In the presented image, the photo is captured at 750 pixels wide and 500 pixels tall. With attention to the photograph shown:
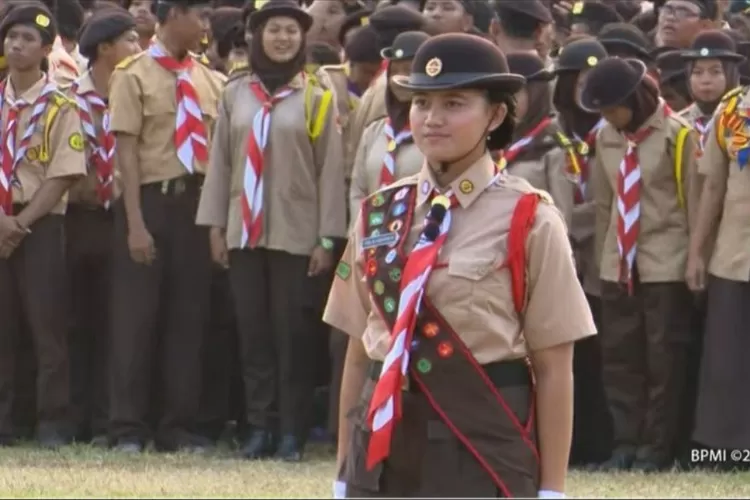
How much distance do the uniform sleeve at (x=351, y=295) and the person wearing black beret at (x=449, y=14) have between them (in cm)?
692

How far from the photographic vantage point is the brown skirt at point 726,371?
412 inches

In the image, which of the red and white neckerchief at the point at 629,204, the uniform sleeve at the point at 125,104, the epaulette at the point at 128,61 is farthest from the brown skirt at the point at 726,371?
the epaulette at the point at 128,61

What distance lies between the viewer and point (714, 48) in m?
11.1

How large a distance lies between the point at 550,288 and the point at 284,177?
18.7 ft

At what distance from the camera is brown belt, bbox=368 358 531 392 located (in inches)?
215

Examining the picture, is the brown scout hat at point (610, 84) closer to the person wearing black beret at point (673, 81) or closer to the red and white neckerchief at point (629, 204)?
the red and white neckerchief at point (629, 204)

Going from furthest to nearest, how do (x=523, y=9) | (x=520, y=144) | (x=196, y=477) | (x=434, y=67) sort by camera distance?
(x=523, y=9)
(x=520, y=144)
(x=196, y=477)
(x=434, y=67)

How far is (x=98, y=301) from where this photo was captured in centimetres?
1212

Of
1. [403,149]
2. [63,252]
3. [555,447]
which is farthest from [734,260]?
[555,447]

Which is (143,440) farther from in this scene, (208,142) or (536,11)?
(536,11)

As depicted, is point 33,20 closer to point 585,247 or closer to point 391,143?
point 391,143

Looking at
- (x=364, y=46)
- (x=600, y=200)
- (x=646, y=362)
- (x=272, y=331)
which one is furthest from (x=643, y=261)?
(x=364, y=46)

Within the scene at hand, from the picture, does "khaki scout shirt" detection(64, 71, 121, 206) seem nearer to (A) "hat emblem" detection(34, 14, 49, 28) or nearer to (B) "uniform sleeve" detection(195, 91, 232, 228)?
(A) "hat emblem" detection(34, 14, 49, 28)

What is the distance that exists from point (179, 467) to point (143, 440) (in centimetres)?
115
